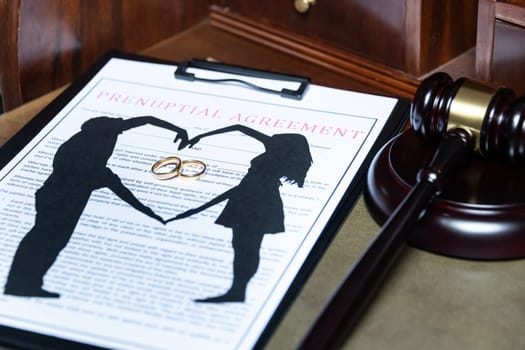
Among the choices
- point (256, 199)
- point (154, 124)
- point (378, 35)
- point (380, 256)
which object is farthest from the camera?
point (378, 35)

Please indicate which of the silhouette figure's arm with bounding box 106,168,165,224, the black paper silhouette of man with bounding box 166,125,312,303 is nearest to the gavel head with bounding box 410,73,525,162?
the black paper silhouette of man with bounding box 166,125,312,303

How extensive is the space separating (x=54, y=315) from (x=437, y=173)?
0.92ft

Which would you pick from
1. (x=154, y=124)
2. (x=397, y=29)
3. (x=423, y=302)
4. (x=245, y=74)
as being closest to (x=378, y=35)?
(x=397, y=29)

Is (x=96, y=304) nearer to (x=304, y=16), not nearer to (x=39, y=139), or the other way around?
(x=39, y=139)

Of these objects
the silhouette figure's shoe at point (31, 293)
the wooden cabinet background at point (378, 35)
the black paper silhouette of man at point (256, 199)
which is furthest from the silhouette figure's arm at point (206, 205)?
the wooden cabinet background at point (378, 35)

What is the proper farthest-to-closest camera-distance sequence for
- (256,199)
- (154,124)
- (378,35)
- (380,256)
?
1. (378,35)
2. (154,124)
3. (256,199)
4. (380,256)

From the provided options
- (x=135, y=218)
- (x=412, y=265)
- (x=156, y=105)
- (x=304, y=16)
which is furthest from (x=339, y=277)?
(x=304, y=16)

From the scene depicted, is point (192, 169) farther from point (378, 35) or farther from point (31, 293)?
point (378, 35)

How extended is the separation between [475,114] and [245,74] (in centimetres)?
27

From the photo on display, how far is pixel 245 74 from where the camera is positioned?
2.68 feet

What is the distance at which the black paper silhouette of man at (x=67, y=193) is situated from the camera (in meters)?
0.59

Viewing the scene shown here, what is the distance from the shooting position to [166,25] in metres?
0.98

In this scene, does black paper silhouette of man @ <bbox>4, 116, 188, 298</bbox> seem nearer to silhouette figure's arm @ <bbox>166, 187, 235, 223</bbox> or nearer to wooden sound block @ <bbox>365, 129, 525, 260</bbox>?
silhouette figure's arm @ <bbox>166, 187, 235, 223</bbox>

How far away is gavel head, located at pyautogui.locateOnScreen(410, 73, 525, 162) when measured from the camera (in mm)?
601
